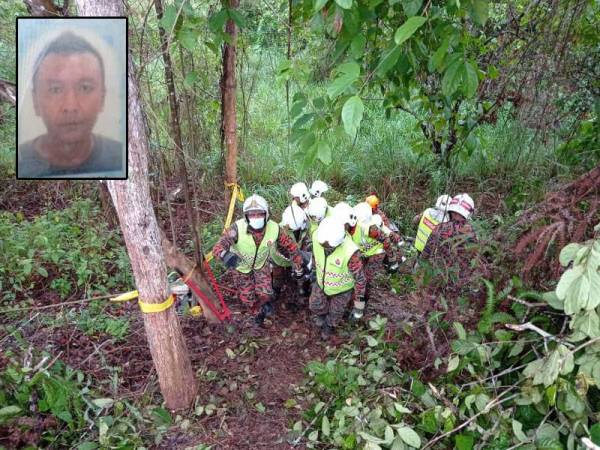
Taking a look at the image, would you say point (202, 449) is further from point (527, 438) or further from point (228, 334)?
point (527, 438)

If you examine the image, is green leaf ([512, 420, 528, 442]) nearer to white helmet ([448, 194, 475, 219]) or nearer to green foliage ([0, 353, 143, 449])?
green foliage ([0, 353, 143, 449])

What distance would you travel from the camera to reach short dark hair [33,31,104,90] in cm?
175

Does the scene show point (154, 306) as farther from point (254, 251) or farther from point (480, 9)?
point (480, 9)

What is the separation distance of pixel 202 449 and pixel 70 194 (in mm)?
4134

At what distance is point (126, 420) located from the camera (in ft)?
9.04

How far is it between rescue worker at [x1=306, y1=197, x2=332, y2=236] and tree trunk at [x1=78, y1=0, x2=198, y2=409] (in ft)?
6.06

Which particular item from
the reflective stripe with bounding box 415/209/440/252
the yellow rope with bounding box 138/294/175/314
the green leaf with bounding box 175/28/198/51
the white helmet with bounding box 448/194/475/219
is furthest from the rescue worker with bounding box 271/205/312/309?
the green leaf with bounding box 175/28/198/51

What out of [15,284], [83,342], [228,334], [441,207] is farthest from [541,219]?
[15,284]

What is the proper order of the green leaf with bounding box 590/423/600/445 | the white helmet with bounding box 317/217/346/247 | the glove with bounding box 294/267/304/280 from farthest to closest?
the glove with bounding box 294/267/304/280, the white helmet with bounding box 317/217/346/247, the green leaf with bounding box 590/423/600/445

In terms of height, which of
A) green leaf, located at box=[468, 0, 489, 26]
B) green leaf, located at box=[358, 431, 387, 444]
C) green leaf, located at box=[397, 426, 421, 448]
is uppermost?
green leaf, located at box=[468, 0, 489, 26]

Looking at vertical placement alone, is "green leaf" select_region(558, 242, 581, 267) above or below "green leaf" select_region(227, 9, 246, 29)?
below

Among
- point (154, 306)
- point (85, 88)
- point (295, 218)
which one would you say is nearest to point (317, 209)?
point (295, 218)

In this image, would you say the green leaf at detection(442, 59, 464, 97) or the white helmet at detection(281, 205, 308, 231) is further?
the white helmet at detection(281, 205, 308, 231)

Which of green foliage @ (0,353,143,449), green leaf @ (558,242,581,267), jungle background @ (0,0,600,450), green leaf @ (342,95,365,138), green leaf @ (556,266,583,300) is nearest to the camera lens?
green leaf @ (342,95,365,138)
